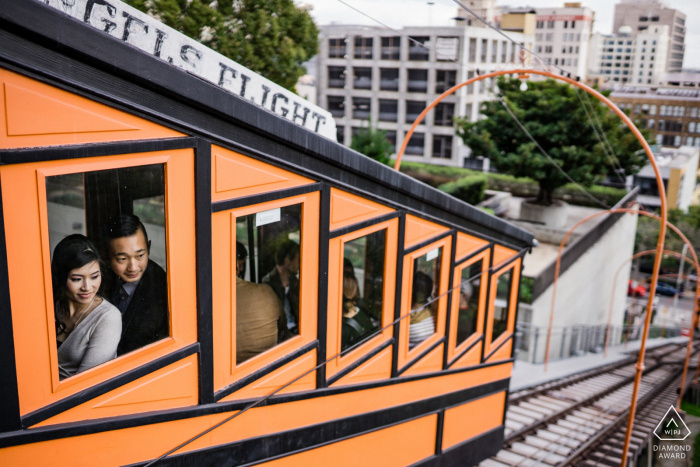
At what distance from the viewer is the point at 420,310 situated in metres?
5.65

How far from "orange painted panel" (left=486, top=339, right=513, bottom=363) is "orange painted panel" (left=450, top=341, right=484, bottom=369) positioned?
14.1 inches

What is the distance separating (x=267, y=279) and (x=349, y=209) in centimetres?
89

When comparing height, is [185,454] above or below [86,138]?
below

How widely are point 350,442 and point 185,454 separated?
72.4 inches

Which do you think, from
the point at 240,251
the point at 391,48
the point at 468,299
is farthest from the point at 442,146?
the point at 240,251

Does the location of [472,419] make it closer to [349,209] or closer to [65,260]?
[349,209]

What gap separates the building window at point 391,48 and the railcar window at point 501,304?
37.2m

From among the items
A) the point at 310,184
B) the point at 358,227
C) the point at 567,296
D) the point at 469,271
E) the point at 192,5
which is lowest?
the point at 567,296

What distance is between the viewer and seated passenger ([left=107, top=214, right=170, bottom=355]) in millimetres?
3084

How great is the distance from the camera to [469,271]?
6.31 meters

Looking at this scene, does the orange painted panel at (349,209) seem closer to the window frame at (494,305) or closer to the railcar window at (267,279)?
the railcar window at (267,279)

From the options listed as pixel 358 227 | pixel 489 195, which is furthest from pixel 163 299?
pixel 489 195

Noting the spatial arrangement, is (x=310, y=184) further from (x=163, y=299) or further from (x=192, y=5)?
(x=192, y=5)

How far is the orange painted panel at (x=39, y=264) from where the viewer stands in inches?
104
